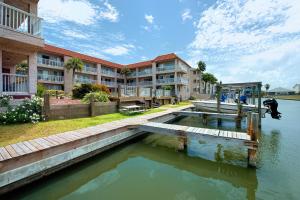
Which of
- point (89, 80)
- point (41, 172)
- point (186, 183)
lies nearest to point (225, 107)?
point (186, 183)

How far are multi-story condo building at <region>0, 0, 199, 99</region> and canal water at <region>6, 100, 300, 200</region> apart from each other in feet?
23.2

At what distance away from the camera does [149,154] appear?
23.9ft

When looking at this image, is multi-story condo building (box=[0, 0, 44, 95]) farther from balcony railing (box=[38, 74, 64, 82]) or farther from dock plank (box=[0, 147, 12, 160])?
balcony railing (box=[38, 74, 64, 82])

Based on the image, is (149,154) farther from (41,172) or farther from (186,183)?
(41,172)

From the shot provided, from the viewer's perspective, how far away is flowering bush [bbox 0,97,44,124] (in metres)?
7.37

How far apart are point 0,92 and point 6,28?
322 centimetres


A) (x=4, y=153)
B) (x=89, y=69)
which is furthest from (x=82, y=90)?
(x=89, y=69)

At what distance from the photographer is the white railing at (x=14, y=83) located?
9.16 metres

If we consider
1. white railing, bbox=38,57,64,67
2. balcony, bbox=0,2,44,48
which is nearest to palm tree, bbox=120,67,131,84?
white railing, bbox=38,57,64,67

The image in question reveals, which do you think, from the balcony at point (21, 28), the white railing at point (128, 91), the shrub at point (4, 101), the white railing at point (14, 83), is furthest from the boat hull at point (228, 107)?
the shrub at point (4, 101)

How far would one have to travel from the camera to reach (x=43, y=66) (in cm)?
2825

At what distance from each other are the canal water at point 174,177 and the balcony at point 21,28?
7506 mm

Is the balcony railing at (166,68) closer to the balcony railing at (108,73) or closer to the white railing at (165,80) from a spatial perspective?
the white railing at (165,80)

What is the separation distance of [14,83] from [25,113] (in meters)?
2.89
